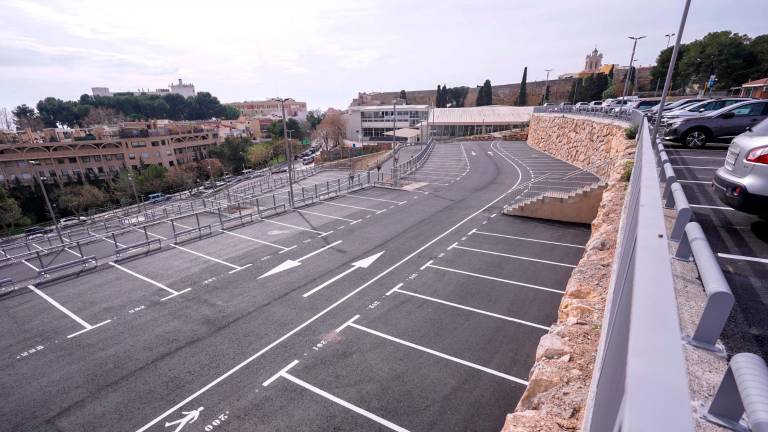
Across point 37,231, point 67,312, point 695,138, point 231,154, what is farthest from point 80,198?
point 695,138

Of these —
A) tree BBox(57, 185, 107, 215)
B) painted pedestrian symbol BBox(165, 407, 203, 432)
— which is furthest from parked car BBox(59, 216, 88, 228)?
painted pedestrian symbol BBox(165, 407, 203, 432)

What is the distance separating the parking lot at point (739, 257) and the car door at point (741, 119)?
18.6ft

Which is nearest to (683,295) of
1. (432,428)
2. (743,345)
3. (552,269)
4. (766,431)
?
(743,345)

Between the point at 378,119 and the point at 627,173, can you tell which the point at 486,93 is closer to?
the point at 378,119

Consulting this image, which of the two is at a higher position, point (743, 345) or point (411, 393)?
point (743, 345)

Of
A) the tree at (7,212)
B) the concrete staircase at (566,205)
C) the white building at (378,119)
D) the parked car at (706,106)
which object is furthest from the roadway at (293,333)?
the white building at (378,119)

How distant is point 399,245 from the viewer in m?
15.2

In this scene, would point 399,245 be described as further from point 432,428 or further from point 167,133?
point 167,133

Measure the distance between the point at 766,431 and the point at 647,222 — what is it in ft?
7.26

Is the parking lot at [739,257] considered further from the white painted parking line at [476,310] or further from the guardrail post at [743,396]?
the white painted parking line at [476,310]

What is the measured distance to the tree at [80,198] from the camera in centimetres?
4171

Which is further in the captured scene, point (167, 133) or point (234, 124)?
point (234, 124)

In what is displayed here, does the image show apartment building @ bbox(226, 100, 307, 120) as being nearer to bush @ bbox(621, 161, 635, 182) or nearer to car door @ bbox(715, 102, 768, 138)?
bush @ bbox(621, 161, 635, 182)

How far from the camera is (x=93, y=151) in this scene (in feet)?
170
